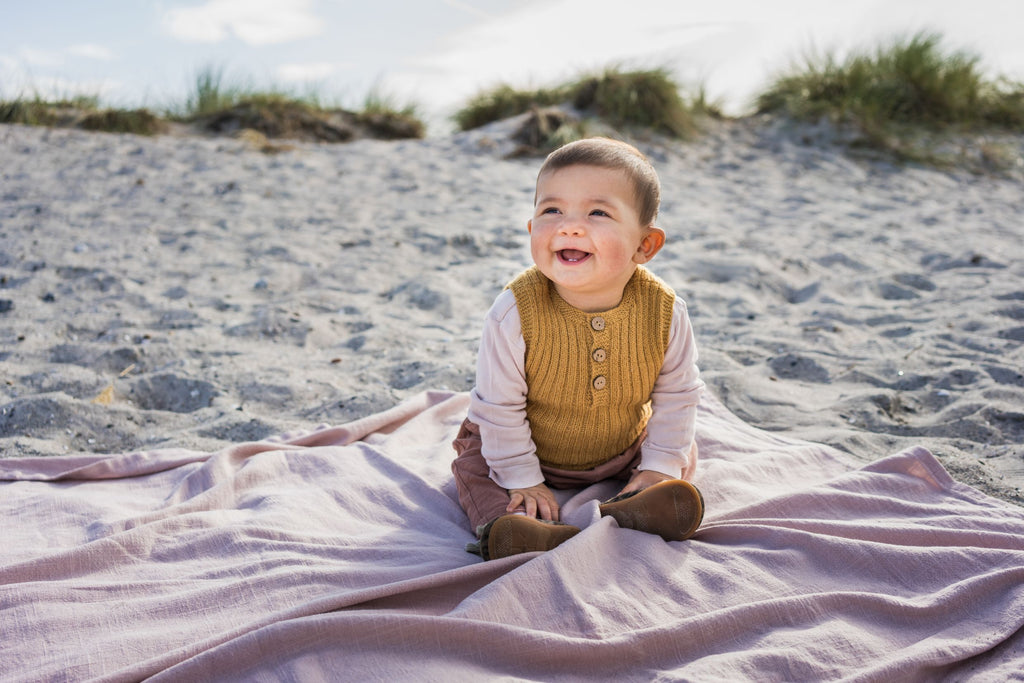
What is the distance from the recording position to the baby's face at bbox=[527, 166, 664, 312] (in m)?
1.89

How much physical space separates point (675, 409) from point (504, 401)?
48cm

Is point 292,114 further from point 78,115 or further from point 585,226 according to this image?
point 585,226

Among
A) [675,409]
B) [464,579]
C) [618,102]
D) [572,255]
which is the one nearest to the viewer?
[464,579]

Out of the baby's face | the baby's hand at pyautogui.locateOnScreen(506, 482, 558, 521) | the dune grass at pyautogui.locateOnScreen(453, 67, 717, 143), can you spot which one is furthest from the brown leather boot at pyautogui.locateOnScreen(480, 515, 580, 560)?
the dune grass at pyautogui.locateOnScreen(453, 67, 717, 143)

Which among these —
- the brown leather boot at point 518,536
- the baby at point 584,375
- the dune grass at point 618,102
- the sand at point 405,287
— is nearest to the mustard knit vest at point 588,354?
the baby at point 584,375

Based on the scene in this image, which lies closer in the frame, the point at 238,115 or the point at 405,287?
the point at 405,287

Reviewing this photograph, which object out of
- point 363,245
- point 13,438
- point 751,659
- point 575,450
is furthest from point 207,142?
point 751,659

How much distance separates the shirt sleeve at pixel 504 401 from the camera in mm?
2057

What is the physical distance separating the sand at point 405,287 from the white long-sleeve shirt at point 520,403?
0.90 metres

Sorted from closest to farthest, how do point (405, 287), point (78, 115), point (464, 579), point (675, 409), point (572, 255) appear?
point (464, 579) → point (572, 255) → point (675, 409) → point (405, 287) → point (78, 115)

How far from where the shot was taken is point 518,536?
1.89 meters

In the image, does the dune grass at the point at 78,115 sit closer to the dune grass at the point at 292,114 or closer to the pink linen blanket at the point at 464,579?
the dune grass at the point at 292,114

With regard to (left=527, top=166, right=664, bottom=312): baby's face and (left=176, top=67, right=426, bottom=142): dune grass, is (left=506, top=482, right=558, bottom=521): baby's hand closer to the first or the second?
(left=527, top=166, right=664, bottom=312): baby's face

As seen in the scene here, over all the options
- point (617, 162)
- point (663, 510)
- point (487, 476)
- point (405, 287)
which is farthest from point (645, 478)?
point (405, 287)
